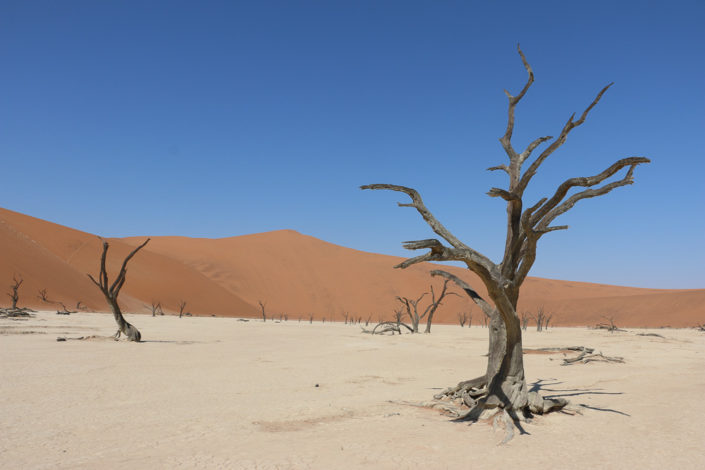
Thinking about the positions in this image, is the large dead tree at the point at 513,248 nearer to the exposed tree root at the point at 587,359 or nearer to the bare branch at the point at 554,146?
the bare branch at the point at 554,146

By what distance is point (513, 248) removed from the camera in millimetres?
6617

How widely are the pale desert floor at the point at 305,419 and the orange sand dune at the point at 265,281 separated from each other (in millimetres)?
41962

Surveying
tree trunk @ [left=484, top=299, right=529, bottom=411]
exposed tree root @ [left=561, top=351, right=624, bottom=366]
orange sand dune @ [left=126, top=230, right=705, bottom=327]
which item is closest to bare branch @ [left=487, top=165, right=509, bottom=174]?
tree trunk @ [left=484, top=299, right=529, bottom=411]

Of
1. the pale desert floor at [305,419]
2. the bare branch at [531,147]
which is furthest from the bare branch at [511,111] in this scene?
the pale desert floor at [305,419]

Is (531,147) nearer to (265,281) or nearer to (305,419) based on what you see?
(305,419)

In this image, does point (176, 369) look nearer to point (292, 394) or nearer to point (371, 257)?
point (292, 394)

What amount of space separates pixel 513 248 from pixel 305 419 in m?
3.71

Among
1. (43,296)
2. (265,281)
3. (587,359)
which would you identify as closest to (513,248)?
(587,359)

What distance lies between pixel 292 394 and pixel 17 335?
50.0ft

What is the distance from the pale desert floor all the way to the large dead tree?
53 cm

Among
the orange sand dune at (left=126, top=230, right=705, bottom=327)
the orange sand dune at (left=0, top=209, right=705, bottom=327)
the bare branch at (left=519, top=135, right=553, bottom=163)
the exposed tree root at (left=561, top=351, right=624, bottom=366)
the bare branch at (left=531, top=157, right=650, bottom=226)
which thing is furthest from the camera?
the orange sand dune at (left=126, top=230, right=705, bottom=327)

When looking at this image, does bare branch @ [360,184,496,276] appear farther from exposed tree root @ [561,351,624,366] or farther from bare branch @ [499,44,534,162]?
exposed tree root @ [561,351,624,366]

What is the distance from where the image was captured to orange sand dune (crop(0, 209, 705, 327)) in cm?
5128

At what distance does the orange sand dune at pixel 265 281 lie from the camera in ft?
168
